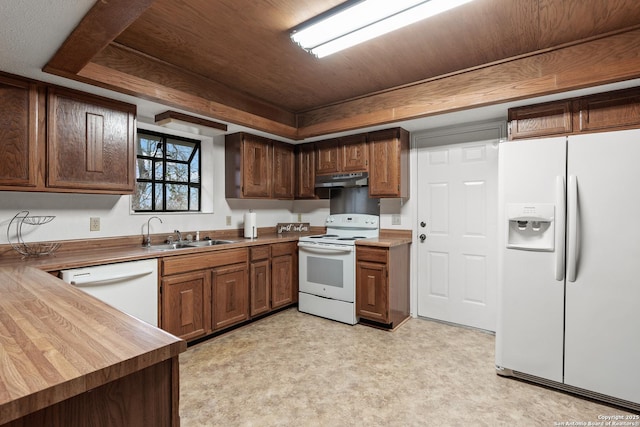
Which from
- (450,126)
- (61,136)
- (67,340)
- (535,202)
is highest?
(450,126)

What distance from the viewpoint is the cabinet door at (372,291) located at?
3.20 metres

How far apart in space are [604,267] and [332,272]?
7.25 feet

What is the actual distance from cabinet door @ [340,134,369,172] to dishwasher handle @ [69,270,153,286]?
2302mm

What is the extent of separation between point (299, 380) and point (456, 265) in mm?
2010

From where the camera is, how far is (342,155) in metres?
3.79

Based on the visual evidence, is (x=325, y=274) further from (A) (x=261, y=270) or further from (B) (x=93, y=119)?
(B) (x=93, y=119)

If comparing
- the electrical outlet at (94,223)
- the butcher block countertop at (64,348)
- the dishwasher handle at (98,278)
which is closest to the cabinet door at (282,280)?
the dishwasher handle at (98,278)

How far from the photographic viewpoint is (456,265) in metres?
3.39

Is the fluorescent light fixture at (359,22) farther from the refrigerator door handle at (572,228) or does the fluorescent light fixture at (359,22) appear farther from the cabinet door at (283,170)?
the cabinet door at (283,170)

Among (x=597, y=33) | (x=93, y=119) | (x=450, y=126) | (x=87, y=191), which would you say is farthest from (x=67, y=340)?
(x=450, y=126)

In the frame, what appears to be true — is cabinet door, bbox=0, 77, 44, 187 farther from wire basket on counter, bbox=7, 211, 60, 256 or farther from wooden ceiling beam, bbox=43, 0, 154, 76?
wire basket on counter, bbox=7, 211, 60, 256

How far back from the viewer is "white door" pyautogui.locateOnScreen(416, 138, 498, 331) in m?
3.21

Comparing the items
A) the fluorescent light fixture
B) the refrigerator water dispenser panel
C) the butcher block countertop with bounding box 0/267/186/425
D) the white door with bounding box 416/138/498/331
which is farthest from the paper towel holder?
the refrigerator water dispenser panel

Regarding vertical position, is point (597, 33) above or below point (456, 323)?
above
